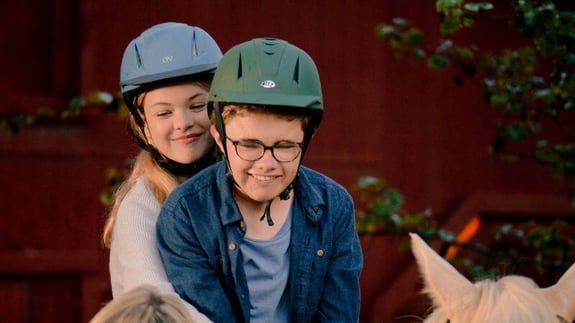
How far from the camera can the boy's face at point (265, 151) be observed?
364 cm

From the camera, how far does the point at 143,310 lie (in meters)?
3.23

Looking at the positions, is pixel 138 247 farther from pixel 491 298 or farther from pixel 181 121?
pixel 491 298

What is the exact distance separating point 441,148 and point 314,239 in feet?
14.6

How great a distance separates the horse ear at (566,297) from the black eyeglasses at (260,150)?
0.79 meters

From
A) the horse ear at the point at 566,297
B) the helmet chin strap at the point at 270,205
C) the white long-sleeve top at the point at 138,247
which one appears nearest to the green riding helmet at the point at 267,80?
the helmet chin strap at the point at 270,205

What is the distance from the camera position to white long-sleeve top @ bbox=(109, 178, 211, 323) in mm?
3779

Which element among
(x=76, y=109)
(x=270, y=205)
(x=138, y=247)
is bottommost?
(x=138, y=247)

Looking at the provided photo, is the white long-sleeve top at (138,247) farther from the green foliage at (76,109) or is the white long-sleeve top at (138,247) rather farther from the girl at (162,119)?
the green foliage at (76,109)

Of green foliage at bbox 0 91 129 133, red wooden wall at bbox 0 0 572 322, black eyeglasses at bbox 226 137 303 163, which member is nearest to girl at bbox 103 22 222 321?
black eyeglasses at bbox 226 137 303 163

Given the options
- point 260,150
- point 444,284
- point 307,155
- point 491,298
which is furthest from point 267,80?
point 307,155

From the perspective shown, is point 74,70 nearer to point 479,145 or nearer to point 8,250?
point 8,250

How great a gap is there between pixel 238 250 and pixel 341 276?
0.33 m

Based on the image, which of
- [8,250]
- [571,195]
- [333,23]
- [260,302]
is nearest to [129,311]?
[260,302]

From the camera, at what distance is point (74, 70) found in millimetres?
7625
